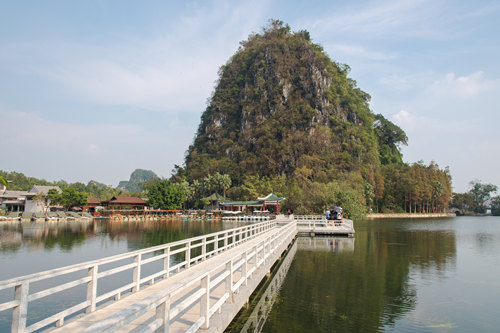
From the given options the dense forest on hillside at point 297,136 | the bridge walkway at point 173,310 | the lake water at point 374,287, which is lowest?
the lake water at point 374,287

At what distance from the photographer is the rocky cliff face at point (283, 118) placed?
103062 millimetres

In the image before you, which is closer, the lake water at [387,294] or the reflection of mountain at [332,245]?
the lake water at [387,294]

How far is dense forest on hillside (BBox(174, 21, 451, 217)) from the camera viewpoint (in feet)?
329

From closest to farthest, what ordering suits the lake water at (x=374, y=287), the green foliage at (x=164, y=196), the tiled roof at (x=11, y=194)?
the lake water at (x=374, y=287)
the green foliage at (x=164, y=196)
the tiled roof at (x=11, y=194)

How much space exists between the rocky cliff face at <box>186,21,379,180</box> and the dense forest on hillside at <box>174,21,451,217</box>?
0.32m

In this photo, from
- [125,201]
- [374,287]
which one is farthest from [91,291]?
[125,201]

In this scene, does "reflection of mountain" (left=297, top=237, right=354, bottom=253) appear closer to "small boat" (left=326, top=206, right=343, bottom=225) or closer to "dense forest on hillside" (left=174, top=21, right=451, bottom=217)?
"small boat" (left=326, top=206, right=343, bottom=225)

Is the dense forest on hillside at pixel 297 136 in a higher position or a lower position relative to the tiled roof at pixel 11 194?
higher

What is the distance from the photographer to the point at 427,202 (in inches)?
4515

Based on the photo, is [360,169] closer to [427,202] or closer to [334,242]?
[427,202]

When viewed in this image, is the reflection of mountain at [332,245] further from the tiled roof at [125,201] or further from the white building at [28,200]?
the white building at [28,200]

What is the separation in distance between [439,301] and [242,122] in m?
112

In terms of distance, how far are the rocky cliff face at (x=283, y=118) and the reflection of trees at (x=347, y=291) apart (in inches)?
2632

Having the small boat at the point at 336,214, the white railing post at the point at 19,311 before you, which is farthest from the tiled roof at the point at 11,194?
the white railing post at the point at 19,311
